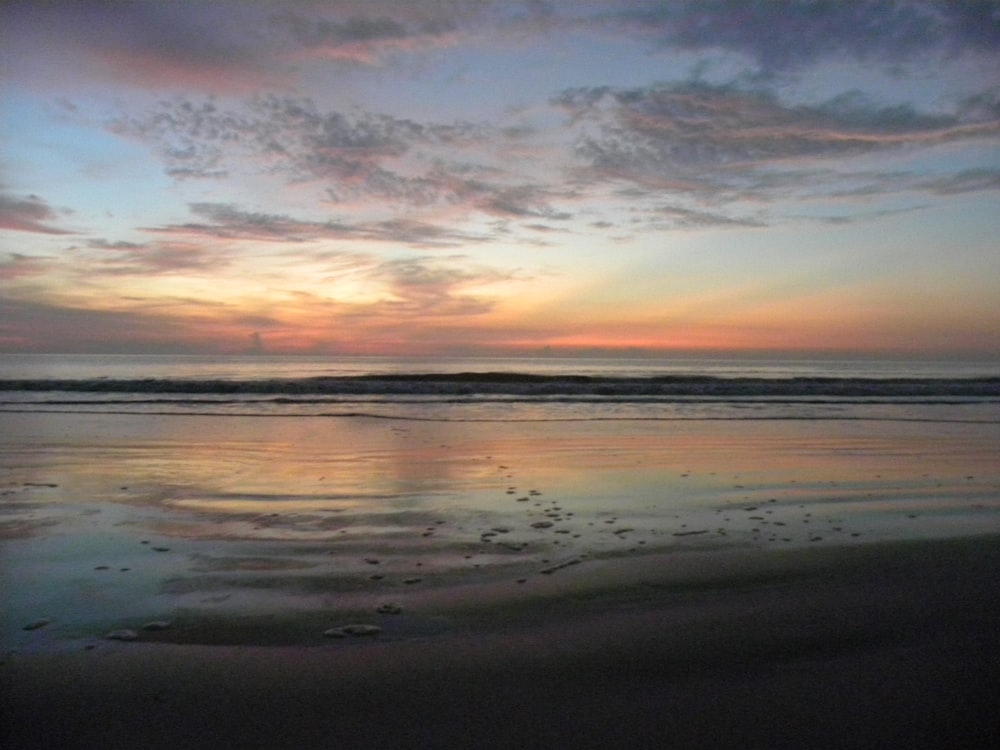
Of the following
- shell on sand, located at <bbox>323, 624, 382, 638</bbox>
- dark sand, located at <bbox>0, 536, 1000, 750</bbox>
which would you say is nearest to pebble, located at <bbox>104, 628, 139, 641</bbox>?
dark sand, located at <bbox>0, 536, 1000, 750</bbox>

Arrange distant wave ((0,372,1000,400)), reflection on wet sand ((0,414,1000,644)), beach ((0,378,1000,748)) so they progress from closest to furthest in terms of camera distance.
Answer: beach ((0,378,1000,748)), reflection on wet sand ((0,414,1000,644)), distant wave ((0,372,1000,400))

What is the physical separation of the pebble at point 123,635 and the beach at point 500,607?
11 mm

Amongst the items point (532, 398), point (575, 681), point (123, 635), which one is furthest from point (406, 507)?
point (532, 398)

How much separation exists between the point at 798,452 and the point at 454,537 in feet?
23.3

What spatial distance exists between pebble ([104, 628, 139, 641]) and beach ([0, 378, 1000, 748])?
0.04 feet

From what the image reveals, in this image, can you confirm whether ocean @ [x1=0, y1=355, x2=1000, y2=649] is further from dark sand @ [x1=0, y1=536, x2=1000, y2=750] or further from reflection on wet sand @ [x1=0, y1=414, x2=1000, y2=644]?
A: dark sand @ [x1=0, y1=536, x2=1000, y2=750]

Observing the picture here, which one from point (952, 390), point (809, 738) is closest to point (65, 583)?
point (809, 738)

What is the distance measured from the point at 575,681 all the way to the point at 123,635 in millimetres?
2401

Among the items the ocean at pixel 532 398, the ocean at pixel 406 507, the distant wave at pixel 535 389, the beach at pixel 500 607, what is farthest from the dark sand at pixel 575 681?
the distant wave at pixel 535 389

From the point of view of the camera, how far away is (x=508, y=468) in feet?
30.4

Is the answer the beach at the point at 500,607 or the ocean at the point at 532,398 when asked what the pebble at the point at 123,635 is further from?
the ocean at the point at 532,398

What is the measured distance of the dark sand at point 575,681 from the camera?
283 centimetres

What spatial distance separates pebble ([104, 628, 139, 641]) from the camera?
12.0 ft

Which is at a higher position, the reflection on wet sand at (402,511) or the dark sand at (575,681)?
the reflection on wet sand at (402,511)
